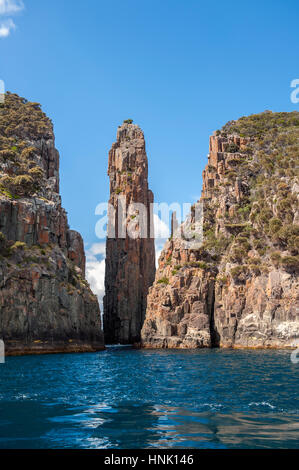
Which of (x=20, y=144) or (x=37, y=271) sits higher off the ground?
(x=20, y=144)

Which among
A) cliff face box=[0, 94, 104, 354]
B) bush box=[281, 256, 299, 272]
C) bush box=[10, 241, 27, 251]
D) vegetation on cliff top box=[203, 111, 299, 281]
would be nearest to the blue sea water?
cliff face box=[0, 94, 104, 354]

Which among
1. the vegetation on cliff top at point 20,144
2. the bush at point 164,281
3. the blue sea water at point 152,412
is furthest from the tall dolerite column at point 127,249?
the blue sea water at point 152,412

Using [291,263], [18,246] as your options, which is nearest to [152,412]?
[18,246]

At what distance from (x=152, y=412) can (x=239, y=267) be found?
72122 mm

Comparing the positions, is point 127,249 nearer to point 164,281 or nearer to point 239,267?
point 164,281

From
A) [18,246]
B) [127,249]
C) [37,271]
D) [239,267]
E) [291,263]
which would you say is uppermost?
[127,249]

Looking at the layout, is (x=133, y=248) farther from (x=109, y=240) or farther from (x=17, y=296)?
Answer: (x=17, y=296)

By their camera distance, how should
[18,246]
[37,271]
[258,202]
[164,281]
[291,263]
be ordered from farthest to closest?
[164,281]
[258,202]
[291,263]
[18,246]
[37,271]

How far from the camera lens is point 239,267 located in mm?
91062

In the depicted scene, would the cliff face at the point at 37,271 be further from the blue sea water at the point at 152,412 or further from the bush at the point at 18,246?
the blue sea water at the point at 152,412

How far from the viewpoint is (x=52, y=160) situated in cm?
12094

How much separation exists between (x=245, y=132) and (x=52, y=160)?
180ft

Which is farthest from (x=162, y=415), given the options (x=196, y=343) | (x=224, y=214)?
(x=224, y=214)

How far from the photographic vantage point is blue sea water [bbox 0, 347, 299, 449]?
52.4ft
